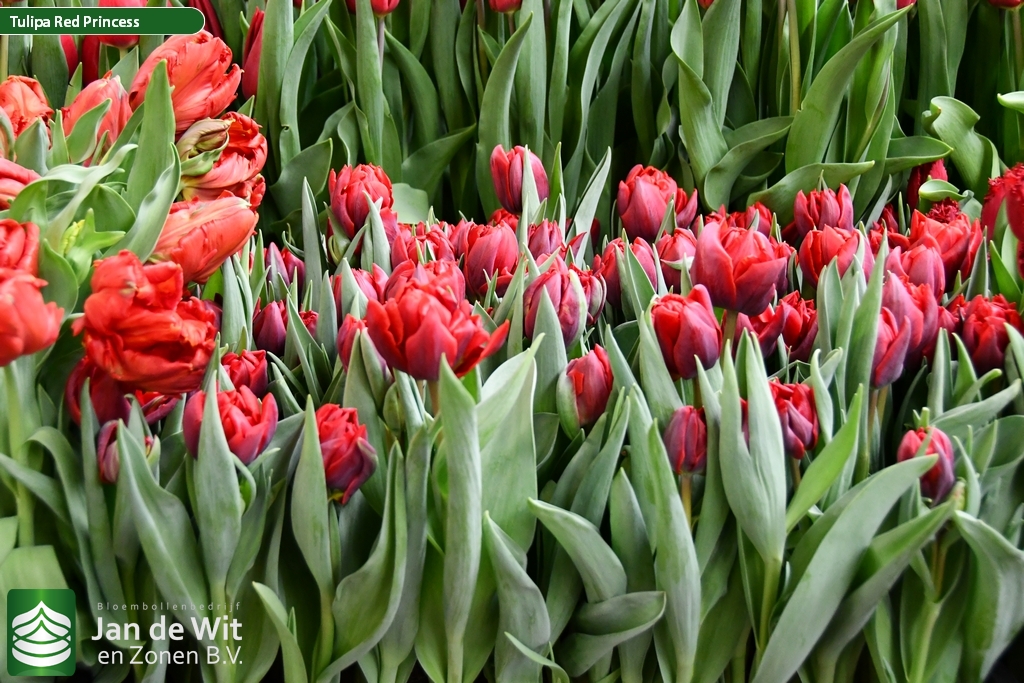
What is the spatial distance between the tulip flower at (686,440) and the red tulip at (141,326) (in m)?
0.23

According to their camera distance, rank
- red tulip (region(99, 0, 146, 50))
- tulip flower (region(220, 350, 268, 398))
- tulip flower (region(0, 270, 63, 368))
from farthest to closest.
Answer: red tulip (region(99, 0, 146, 50)) < tulip flower (region(220, 350, 268, 398)) < tulip flower (region(0, 270, 63, 368))

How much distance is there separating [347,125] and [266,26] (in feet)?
0.42

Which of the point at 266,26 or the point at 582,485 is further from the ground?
the point at 266,26

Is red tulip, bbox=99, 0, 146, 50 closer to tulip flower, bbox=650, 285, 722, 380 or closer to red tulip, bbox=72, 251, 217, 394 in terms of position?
red tulip, bbox=72, 251, 217, 394

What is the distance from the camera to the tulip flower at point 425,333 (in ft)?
1.23

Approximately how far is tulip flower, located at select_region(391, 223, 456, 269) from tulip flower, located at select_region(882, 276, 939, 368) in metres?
0.30

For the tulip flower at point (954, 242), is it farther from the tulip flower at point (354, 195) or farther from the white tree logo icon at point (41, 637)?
the white tree logo icon at point (41, 637)

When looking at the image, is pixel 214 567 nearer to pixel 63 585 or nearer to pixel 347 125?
pixel 63 585

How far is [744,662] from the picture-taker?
1.55 ft

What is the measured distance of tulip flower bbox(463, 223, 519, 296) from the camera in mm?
638

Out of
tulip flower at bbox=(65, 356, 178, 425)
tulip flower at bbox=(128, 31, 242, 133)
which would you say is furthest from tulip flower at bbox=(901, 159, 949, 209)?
tulip flower at bbox=(65, 356, 178, 425)

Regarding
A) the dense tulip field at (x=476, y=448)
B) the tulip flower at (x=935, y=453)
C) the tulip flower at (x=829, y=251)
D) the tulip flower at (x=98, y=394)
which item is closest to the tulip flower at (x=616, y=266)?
the dense tulip field at (x=476, y=448)

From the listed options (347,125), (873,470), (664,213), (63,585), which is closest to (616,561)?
(873,470)

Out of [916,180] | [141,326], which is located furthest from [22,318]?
[916,180]
